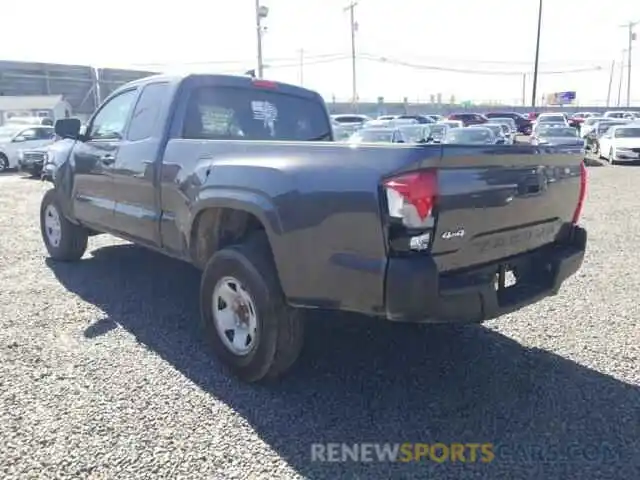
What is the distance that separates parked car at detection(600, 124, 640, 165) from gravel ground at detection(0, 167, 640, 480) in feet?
59.7

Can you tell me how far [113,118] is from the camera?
529 cm

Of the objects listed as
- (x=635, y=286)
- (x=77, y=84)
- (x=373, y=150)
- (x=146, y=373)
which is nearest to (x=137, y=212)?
(x=146, y=373)

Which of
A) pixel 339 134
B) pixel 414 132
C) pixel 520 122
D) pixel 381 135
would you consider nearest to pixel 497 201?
pixel 339 134

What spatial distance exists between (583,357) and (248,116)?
10.3 ft

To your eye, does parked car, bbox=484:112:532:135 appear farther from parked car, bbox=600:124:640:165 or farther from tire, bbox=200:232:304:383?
tire, bbox=200:232:304:383

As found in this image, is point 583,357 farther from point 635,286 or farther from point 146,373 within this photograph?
point 146,373

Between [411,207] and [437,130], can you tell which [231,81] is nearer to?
[411,207]

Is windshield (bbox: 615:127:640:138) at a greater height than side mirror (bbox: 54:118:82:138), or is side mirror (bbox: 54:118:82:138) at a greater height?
side mirror (bbox: 54:118:82:138)

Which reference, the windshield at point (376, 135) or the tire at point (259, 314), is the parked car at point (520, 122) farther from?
the tire at point (259, 314)

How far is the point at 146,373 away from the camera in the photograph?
363 centimetres

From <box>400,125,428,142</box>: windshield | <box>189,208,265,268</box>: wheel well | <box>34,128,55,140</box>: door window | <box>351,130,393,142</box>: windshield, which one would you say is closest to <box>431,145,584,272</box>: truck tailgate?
<box>189,208,265,268</box>: wheel well

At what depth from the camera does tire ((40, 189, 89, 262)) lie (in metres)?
6.22

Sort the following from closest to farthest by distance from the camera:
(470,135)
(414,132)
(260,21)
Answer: (470,135) → (414,132) → (260,21)

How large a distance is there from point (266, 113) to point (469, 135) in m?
14.6
